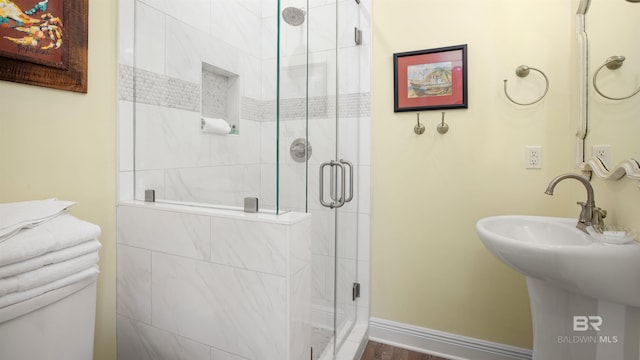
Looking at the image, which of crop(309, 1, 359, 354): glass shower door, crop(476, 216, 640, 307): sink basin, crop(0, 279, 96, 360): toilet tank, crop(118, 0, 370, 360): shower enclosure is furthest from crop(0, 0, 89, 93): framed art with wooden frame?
crop(476, 216, 640, 307): sink basin

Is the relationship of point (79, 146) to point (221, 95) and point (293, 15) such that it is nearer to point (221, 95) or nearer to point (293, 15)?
point (221, 95)

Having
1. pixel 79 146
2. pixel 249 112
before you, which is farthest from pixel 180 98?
pixel 79 146

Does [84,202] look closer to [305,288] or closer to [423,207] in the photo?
[305,288]

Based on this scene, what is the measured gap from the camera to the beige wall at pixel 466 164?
4.99 ft

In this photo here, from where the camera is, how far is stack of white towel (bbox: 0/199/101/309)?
2.61 feet

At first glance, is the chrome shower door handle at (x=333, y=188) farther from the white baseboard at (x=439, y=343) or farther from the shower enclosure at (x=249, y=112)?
the white baseboard at (x=439, y=343)

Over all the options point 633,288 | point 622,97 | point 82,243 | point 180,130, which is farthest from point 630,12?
point 82,243

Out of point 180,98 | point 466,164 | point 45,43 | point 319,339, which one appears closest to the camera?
point 45,43

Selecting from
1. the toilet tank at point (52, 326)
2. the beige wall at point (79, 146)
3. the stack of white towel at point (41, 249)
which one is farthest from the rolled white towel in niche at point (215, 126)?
the toilet tank at point (52, 326)

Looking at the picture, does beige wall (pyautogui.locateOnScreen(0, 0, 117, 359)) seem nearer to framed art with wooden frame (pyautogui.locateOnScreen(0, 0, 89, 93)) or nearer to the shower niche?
framed art with wooden frame (pyautogui.locateOnScreen(0, 0, 89, 93))

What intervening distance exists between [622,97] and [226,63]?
5.52ft

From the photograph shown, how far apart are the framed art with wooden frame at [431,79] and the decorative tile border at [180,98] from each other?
49 centimetres

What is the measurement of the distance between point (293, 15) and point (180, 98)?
69 centimetres

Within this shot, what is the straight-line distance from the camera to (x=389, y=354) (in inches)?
68.8
